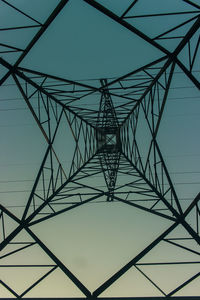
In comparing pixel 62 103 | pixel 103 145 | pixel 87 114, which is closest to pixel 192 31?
pixel 62 103

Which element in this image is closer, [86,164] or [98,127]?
[86,164]

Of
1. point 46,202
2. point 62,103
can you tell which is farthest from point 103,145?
point 46,202

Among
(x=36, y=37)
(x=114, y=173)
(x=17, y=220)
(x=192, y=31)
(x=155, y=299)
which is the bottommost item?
(x=155, y=299)

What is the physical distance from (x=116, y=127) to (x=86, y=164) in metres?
4.57

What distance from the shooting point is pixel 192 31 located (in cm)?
573

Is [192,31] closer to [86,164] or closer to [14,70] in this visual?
[14,70]

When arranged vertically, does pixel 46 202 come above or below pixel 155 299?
above

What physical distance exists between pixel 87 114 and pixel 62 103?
119 inches

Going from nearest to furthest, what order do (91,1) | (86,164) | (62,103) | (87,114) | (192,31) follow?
(91,1), (192,31), (62,103), (86,164), (87,114)

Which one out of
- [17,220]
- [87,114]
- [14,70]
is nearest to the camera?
[17,220]

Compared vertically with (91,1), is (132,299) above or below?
below

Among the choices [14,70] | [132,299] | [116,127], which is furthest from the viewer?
[116,127]

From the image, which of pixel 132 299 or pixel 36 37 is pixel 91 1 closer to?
pixel 36 37

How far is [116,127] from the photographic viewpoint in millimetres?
16500
